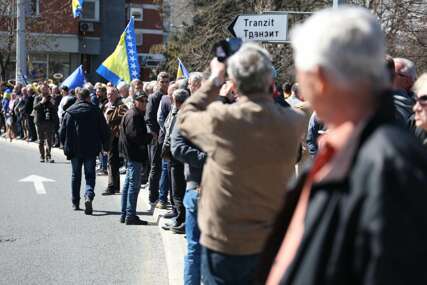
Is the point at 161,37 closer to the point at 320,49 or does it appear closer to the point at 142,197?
the point at 142,197

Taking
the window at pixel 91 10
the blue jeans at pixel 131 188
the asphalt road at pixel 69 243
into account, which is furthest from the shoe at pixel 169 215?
the window at pixel 91 10

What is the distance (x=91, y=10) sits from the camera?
1913 inches

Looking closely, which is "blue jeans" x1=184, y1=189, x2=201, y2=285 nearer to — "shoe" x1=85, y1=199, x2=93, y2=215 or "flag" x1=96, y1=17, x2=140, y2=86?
"shoe" x1=85, y1=199, x2=93, y2=215

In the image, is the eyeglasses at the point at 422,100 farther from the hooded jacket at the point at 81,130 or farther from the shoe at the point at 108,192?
the shoe at the point at 108,192

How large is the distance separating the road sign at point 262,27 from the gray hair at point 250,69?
Result: 5133 millimetres

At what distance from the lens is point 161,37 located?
2292 inches

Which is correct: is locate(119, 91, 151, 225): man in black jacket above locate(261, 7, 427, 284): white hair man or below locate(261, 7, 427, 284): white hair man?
below

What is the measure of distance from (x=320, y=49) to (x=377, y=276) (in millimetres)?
638

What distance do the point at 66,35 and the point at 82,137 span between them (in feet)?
120

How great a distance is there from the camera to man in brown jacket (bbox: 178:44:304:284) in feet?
11.2

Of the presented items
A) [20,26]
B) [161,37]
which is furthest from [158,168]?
[161,37]

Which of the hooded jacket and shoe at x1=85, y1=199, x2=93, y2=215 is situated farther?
the hooded jacket

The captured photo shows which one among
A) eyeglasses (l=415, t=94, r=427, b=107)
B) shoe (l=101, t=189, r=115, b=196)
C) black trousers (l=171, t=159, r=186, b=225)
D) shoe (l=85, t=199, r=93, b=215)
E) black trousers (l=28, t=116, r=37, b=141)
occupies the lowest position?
black trousers (l=28, t=116, r=37, b=141)

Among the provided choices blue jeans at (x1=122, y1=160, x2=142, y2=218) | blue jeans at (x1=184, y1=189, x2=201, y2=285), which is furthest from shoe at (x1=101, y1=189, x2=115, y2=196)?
blue jeans at (x1=184, y1=189, x2=201, y2=285)
